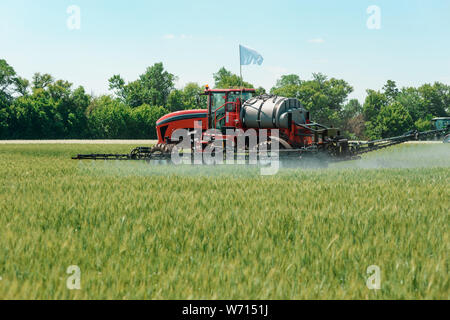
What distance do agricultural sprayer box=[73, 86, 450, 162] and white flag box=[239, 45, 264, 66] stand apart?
1.50 m

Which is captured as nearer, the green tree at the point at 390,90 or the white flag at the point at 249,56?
the white flag at the point at 249,56

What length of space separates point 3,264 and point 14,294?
1.02 meters

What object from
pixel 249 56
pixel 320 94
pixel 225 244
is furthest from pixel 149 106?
pixel 225 244

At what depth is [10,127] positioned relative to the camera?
82.7m

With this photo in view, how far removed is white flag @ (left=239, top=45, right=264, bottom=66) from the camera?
18609mm

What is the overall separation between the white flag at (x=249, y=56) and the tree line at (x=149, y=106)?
66.1 metres

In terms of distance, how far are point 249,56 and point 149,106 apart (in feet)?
245

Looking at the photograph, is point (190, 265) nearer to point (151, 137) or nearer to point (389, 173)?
point (389, 173)

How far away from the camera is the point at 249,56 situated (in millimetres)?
18734

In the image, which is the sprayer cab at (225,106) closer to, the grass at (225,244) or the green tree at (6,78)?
the grass at (225,244)

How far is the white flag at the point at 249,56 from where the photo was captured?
61.1 ft

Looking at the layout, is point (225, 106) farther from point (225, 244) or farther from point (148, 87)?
point (148, 87)
